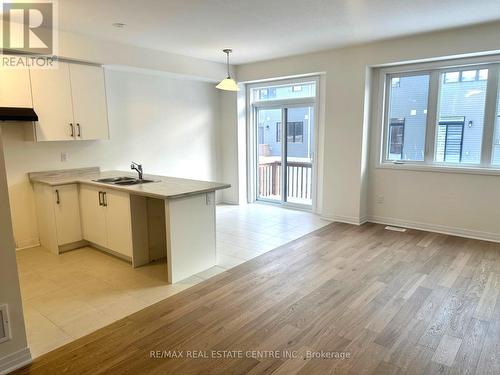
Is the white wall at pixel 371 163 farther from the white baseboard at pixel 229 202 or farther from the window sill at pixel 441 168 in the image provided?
the white baseboard at pixel 229 202

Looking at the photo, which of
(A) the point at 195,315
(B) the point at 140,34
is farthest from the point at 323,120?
(A) the point at 195,315

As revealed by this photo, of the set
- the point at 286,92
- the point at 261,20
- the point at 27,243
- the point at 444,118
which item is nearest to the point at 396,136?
the point at 444,118

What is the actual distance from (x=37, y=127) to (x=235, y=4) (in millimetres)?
2700

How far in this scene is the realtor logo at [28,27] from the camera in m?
3.29

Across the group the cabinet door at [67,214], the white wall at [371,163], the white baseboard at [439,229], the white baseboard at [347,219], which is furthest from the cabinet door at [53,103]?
the white baseboard at [439,229]

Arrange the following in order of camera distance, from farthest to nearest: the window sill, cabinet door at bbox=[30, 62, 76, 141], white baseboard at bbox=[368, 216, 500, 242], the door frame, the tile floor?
the door frame → white baseboard at bbox=[368, 216, 500, 242] → the window sill → cabinet door at bbox=[30, 62, 76, 141] → the tile floor

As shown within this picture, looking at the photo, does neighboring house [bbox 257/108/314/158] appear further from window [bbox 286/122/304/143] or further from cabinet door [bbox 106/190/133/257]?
cabinet door [bbox 106/190/133/257]

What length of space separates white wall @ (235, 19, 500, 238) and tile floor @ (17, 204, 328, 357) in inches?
40.2

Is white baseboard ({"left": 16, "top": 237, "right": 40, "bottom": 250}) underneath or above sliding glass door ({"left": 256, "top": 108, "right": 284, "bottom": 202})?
underneath

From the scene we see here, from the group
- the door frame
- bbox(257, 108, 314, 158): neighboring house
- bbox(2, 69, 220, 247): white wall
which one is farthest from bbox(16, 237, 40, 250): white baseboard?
bbox(257, 108, 314, 158): neighboring house

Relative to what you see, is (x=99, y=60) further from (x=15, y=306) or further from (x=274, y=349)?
(x=274, y=349)

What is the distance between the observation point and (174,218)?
329cm

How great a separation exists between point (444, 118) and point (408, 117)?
0.49 m

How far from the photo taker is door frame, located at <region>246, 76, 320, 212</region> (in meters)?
5.93
